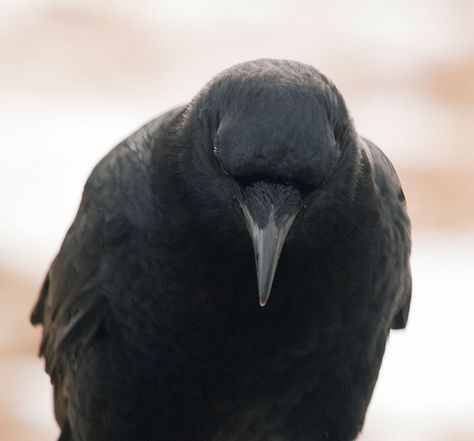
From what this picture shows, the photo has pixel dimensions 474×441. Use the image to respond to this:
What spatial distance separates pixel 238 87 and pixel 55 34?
7.42 metres

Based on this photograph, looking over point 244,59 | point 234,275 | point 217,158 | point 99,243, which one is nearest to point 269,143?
point 217,158

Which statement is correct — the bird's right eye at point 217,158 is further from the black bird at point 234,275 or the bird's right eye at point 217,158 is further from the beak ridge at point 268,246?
the beak ridge at point 268,246

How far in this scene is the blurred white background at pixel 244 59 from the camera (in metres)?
9.30

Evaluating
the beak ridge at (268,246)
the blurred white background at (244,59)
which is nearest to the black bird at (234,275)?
the beak ridge at (268,246)

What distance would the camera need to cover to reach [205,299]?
20.1 feet

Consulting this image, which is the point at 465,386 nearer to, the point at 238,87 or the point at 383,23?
the point at 238,87

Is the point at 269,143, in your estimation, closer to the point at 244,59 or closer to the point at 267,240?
the point at 267,240

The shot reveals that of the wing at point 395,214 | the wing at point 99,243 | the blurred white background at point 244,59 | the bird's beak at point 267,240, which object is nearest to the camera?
the bird's beak at point 267,240

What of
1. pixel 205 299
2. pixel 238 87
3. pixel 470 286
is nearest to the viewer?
pixel 238 87

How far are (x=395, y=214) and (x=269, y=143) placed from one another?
3.96 feet

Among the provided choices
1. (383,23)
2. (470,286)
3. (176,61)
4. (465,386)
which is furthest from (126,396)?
(383,23)

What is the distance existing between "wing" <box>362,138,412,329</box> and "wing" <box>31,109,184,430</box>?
0.79 meters

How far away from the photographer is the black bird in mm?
5609

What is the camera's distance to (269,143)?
214 inches
